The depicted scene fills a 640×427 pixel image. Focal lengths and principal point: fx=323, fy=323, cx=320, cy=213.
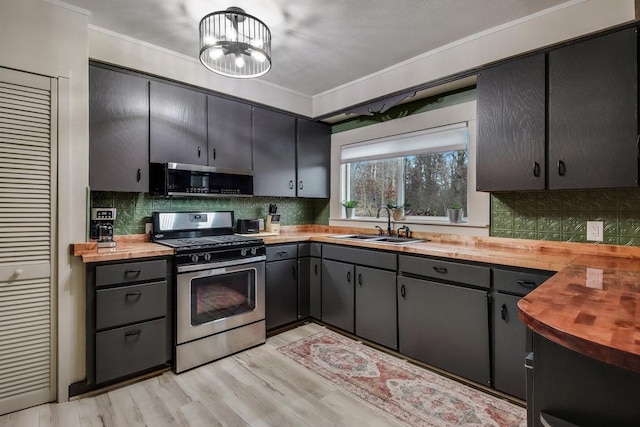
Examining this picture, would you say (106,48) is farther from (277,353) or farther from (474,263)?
(474,263)

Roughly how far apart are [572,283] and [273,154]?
2777 mm

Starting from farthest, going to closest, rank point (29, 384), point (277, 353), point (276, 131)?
point (276, 131)
point (277, 353)
point (29, 384)

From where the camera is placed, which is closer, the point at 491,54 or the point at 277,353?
the point at 491,54

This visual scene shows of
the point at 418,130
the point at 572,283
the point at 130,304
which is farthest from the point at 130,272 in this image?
the point at 418,130

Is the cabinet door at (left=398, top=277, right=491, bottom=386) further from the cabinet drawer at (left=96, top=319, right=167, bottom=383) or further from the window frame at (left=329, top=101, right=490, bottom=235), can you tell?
the cabinet drawer at (left=96, top=319, right=167, bottom=383)

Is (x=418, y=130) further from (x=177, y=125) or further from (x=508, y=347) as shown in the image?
(x=177, y=125)

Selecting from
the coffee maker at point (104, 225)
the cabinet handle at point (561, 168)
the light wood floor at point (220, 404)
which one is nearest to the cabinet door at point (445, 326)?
the light wood floor at point (220, 404)

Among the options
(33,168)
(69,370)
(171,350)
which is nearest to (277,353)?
(171,350)

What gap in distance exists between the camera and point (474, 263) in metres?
2.15

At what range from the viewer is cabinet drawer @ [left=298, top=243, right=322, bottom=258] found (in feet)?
10.6

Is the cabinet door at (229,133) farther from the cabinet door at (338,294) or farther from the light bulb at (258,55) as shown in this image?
the cabinet door at (338,294)

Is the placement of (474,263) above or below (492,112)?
below

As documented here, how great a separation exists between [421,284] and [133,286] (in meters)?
2.04

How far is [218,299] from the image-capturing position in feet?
8.56
